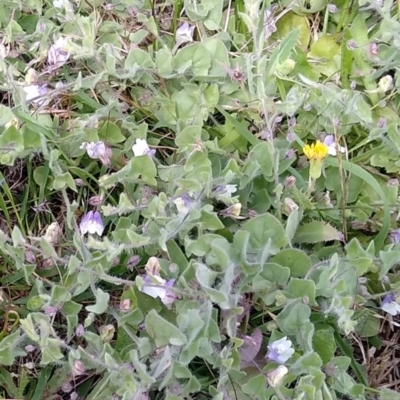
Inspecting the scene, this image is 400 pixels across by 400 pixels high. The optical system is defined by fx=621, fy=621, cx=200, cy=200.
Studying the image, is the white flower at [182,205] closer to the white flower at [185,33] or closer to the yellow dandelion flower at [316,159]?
the yellow dandelion flower at [316,159]

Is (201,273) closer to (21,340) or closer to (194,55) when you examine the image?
(21,340)

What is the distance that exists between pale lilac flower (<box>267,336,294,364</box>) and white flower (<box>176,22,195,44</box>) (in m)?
0.87

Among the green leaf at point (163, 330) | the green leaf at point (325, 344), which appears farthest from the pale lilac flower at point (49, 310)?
the green leaf at point (325, 344)

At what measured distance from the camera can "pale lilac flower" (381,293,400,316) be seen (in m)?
1.48

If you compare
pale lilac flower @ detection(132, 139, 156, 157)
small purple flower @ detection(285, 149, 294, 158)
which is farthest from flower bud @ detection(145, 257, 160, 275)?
small purple flower @ detection(285, 149, 294, 158)

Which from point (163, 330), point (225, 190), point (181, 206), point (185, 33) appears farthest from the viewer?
point (185, 33)

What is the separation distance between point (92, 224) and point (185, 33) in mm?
624

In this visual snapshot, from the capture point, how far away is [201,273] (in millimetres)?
1298

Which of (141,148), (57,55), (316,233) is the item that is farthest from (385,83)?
(57,55)

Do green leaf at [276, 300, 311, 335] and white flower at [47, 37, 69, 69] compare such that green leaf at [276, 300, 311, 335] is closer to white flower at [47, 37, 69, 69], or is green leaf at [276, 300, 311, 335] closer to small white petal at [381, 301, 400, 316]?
small white petal at [381, 301, 400, 316]

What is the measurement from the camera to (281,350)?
53.9 inches

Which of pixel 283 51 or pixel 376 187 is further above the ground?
pixel 283 51

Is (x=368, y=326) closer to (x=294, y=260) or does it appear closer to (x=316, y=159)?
(x=294, y=260)

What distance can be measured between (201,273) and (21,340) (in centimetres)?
46
